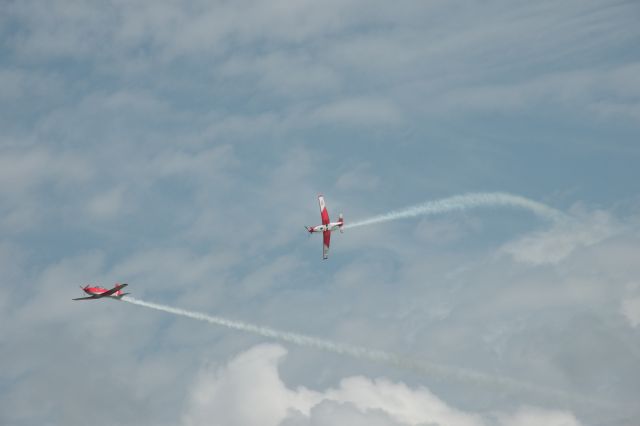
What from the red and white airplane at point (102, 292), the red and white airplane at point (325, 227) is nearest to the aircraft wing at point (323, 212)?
the red and white airplane at point (325, 227)

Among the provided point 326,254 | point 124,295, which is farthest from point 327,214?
point 124,295

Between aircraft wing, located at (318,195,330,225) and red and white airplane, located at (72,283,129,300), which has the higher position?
aircraft wing, located at (318,195,330,225)

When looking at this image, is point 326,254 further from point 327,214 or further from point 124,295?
point 124,295

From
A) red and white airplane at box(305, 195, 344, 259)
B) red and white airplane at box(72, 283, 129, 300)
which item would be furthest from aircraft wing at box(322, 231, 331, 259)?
red and white airplane at box(72, 283, 129, 300)

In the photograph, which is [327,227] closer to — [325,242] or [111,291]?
[325,242]

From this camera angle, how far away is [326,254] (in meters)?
147

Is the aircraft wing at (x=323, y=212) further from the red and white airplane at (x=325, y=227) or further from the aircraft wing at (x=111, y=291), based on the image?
the aircraft wing at (x=111, y=291)

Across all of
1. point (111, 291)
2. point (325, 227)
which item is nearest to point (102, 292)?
point (111, 291)

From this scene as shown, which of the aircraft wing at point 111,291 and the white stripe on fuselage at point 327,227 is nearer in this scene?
the aircraft wing at point 111,291

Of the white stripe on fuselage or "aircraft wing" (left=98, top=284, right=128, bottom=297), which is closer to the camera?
"aircraft wing" (left=98, top=284, right=128, bottom=297)

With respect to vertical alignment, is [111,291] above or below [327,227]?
below

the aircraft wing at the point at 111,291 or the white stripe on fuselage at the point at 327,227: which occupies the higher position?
the white stripe on fuselage at the point at 327,227

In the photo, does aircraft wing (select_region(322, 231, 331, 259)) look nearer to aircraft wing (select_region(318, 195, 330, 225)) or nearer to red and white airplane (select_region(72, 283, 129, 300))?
aircraft wing (select_region(318, 195, 330, 225))

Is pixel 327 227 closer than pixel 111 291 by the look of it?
No
